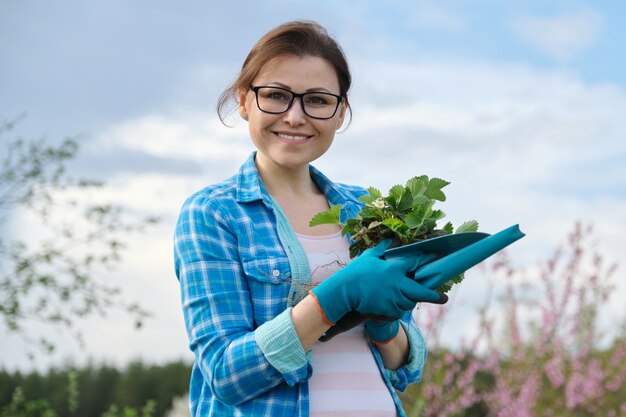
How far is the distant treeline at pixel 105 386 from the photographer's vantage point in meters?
7.04

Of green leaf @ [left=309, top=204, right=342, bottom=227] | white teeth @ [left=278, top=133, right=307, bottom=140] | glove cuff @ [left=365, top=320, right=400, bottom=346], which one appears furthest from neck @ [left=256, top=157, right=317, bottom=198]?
glove cuff @ [left=365, top=320, right=400, bottom=346]

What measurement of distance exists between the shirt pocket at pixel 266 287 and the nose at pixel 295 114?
391mm

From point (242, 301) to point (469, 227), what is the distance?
618 mm

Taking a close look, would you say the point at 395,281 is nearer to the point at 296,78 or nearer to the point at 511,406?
the point at 296,78

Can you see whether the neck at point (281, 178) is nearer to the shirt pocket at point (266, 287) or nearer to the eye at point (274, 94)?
the eye at point (274, 94)

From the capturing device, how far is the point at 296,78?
2123mm

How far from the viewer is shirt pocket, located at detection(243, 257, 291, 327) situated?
1977 mm

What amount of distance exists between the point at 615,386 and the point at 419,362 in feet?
15.1

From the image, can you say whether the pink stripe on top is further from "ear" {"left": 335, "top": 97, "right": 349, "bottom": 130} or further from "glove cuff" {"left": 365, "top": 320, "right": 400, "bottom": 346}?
"ear" {"left": 335, "top": 97, "right": 349, "bottom": 130}

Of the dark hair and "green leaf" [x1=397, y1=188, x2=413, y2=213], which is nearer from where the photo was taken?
"green leaf" [x1=397, y1=188, x2=413, y2=213]

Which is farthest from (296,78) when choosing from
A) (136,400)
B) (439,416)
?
(136,400)

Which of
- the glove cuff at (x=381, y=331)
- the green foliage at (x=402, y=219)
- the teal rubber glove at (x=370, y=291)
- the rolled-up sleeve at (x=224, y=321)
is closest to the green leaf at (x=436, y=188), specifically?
the green foliage at (x=402, y=219)

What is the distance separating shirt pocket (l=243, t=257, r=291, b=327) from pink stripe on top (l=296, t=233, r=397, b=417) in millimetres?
93

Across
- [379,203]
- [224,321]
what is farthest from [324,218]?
[224,321]
